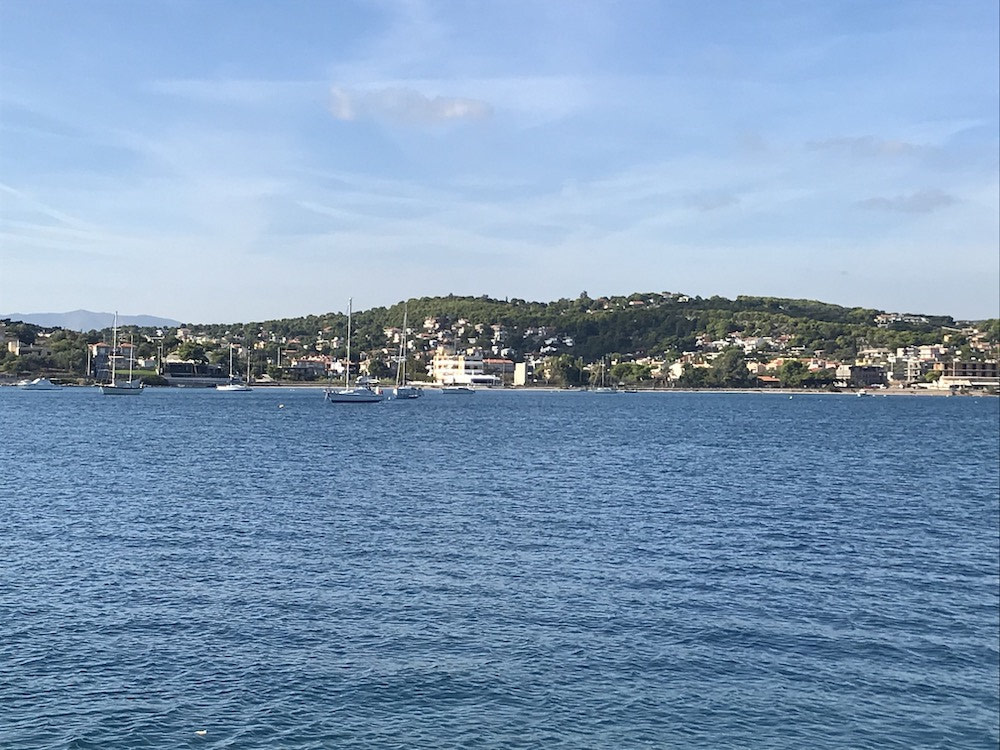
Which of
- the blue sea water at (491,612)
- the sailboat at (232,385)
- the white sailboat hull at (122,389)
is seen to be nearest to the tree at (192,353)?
the sailboat at (232,385)

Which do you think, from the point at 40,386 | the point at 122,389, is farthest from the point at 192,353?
the point at 122,389

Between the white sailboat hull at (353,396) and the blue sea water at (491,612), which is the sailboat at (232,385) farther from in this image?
the blue sea water at (491,612)

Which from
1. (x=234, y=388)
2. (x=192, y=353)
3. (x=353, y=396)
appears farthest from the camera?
(x=192, y=353)

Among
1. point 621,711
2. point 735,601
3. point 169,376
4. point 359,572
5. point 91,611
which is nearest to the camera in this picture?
point 621,711

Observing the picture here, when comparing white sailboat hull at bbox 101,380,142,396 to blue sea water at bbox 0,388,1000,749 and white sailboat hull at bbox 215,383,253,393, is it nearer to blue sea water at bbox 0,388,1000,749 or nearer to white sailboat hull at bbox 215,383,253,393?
white sailboat hull at bbox 215,383,253,393

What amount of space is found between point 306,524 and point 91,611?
11.2 meters

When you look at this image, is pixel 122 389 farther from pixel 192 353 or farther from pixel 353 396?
pixel 192 353

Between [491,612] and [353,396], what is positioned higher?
[353,396]

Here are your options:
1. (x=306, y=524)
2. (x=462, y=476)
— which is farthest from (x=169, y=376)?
(x=306, y=524)

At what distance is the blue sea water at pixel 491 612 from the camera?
1395 cm

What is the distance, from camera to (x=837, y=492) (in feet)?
134

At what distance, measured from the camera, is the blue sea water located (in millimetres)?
13947

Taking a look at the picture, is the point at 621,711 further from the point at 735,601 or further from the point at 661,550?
the point at 661,550

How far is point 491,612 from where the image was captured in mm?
19328
